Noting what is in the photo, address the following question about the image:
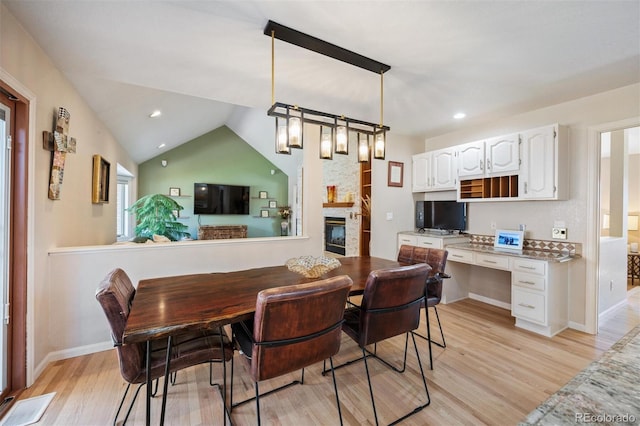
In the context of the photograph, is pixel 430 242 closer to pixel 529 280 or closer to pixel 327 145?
pixel 529 280

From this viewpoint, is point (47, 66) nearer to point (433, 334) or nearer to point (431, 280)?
point (431, 280)

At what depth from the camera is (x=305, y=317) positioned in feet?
4.38

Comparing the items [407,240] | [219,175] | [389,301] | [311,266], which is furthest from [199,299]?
[219,175]

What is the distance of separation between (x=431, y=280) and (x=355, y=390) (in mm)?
1085

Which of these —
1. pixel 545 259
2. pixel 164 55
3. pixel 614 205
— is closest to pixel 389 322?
pixel 545 259

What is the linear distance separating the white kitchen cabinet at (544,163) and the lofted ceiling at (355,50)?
366 mm

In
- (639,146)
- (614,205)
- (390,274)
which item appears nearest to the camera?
(390,274)

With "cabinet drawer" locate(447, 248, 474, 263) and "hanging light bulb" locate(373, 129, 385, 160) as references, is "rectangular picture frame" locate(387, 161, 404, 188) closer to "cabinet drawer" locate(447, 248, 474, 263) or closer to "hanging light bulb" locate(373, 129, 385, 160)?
"cabinet drawer" locate(447, 248, 474, 263)

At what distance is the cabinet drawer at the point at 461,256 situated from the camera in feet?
11.4

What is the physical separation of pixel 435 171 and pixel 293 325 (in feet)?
11.5

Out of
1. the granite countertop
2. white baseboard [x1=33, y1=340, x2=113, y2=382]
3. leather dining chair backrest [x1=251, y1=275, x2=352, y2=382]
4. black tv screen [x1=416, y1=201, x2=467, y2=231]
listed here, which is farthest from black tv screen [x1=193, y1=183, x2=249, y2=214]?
the granite countertop

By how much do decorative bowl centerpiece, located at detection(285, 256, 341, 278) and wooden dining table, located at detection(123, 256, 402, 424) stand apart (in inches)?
1.9

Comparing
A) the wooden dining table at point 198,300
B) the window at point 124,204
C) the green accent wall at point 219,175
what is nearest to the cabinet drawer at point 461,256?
the wooden dining table at point 198,300

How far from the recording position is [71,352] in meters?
2.33
